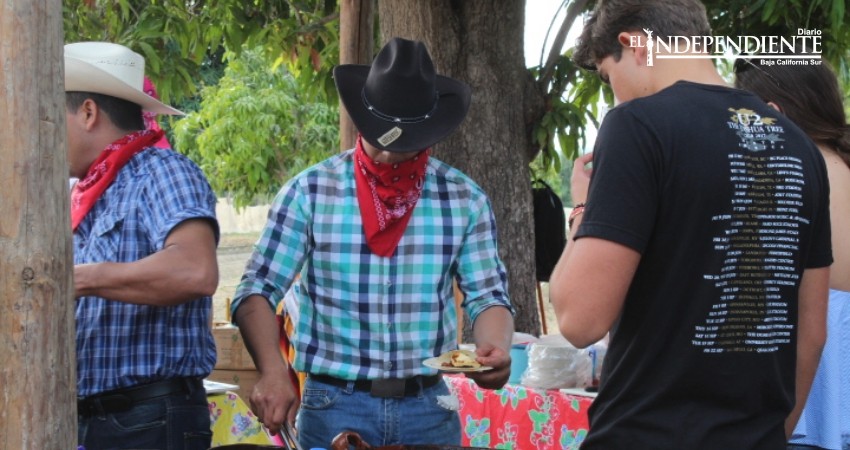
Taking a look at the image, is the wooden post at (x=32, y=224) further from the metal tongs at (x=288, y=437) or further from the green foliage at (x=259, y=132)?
the green foliage at (x=259, y=132)

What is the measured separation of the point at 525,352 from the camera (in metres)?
4.81

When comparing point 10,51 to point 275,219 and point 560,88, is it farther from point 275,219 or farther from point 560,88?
point 560,88

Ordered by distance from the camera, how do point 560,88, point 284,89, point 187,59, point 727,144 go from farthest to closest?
point 284,89
point 187,59
point 560,88
point 727,144

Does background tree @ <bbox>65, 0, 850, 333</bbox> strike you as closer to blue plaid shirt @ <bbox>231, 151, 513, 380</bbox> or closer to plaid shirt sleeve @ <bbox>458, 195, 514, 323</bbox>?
plaid shirt sleeve @ <bbox>458, 195, 514, 323</bbox>

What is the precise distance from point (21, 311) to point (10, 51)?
0.45m

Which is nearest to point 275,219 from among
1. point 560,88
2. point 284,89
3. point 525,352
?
point 525,352

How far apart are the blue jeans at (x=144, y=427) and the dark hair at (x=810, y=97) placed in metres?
1.73

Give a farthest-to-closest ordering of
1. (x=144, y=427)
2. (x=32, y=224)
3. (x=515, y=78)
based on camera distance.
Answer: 1. (x=515, y=78)
2. (x=144, y=427)
3. (x=32, y=224)

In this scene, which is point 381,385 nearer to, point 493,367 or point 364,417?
point 364,417

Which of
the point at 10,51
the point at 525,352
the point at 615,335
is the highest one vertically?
the point at 10,51

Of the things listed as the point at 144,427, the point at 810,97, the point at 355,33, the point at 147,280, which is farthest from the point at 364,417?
the point at 355,33

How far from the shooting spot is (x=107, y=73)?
112 inches

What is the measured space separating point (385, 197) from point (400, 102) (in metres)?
0.27

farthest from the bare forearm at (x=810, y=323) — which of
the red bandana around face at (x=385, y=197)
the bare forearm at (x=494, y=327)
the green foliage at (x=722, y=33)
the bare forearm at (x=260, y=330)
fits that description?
the green foliage at (x=722, y=33)
